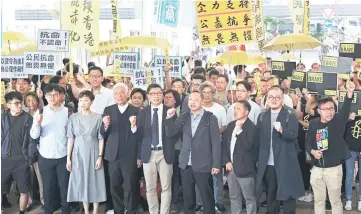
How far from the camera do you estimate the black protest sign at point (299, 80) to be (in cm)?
705

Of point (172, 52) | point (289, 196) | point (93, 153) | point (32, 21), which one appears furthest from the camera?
point (32, 21)

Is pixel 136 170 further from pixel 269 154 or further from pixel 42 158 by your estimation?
pixel 269 154

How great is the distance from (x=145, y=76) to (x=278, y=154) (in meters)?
2.41

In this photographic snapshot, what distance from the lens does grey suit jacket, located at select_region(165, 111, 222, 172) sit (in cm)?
627

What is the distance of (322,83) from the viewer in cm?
668

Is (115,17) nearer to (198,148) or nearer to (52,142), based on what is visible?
(52,142)

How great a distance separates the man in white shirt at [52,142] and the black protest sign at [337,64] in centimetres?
356

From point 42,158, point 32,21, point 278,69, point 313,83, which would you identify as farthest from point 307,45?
point 32,21

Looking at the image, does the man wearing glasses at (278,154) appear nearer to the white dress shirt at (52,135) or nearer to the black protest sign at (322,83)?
the black protest sign at (322,83)

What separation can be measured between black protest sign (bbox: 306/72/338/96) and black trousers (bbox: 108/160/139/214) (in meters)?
2.47

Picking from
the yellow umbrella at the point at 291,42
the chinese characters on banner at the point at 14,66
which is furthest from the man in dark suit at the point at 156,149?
the yellow umbrella at the point at 291,42

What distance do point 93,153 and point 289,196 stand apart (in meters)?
2.42

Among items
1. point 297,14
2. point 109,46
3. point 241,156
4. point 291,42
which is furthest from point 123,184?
point 297,14

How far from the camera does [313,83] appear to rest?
6.78 metres
